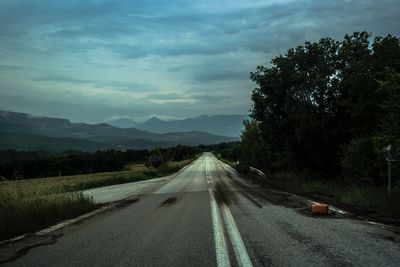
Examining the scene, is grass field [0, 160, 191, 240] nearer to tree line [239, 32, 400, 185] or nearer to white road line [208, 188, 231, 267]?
white road line [208, 188, 231, 267]

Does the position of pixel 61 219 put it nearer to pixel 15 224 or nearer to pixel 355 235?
pixel 15 224

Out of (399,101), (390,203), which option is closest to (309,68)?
(399,101)

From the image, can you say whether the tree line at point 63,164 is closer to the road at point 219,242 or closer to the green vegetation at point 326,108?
the green vegetation at point 326,108

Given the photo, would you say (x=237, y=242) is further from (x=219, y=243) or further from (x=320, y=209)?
(x=320, y=209)

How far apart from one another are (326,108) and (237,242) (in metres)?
25.2

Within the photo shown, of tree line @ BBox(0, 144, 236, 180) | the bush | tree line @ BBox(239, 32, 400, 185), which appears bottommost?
tree line @ BBox(0, 144, 236, 180)

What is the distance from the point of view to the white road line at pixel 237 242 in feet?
24.5

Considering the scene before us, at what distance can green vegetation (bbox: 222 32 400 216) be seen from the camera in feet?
83.7

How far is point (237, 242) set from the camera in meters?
9.21

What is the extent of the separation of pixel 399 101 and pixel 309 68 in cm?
1710

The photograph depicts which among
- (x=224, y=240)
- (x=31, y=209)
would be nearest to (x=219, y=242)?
(x=224, y=240)

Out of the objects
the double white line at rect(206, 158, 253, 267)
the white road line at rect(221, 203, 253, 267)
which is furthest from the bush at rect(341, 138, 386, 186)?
the white road line at rect(221, 203, 253, 267)

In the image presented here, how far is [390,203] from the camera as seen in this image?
14.6m

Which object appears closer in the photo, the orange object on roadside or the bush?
the orange object on roadside
